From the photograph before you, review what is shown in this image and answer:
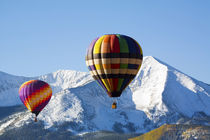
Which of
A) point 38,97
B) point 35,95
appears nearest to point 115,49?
point 38,97

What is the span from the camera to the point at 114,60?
11688 centimetres

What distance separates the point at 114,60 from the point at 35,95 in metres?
46.7

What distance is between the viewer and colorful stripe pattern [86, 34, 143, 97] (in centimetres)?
11688

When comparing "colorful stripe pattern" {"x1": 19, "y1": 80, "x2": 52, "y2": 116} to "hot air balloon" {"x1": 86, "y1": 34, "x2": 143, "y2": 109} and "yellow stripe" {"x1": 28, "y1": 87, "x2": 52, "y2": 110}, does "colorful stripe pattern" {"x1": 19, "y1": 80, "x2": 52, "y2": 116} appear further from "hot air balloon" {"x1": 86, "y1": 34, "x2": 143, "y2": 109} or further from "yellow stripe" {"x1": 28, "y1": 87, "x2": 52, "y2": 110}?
"hot air balloon" {"x1": 86, "y1": 34, "x2": 143, "y2": 109}

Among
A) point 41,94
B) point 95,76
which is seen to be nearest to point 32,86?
point 41,94

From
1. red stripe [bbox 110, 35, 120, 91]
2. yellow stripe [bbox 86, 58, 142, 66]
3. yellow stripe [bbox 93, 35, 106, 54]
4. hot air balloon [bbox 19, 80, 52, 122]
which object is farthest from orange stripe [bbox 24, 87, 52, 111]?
red stripe [bbox 110, 35, 120, 91]

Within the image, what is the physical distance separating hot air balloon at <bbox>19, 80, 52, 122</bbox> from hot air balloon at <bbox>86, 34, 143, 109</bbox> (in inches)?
1526

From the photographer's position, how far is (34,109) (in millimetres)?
153375

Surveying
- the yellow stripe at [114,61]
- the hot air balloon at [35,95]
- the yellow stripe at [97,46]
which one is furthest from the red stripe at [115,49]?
the hot air balloon at [35,95]

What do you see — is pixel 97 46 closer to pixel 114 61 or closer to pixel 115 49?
pixel 115 49

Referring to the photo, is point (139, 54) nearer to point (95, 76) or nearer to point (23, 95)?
point (95, 76)

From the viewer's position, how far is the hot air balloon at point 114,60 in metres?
117

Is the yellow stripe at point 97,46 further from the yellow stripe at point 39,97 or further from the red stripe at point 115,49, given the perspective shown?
the yellow stripe at point 39,97

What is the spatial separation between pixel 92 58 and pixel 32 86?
1756 inches
